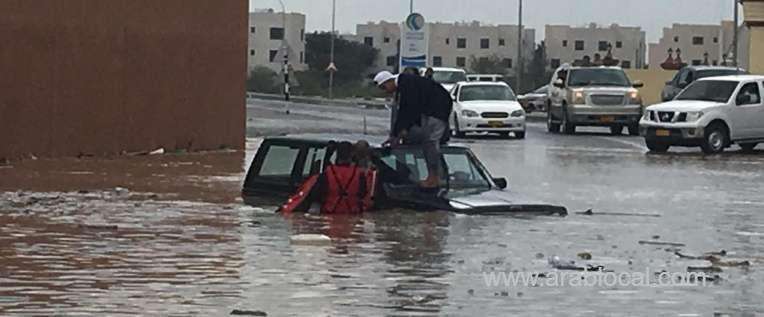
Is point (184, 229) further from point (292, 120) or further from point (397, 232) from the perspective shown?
point (292, 120)

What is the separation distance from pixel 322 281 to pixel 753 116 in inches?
981

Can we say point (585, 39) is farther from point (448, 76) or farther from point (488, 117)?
point (488, 117)

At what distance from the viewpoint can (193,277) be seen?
1291 cm

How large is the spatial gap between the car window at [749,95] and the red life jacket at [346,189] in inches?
785

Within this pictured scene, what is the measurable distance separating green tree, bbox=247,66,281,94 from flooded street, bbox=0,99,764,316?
75.1 meters

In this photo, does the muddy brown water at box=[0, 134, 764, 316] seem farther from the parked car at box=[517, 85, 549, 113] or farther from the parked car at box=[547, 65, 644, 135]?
the parked car at box=[517, 85, 549, 113]

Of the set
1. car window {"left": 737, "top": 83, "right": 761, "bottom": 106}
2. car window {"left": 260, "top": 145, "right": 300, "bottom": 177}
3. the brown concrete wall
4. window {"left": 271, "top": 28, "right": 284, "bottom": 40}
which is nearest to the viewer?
car window {"left": 260, "top": 145, "right": 300, "bottom": 177}

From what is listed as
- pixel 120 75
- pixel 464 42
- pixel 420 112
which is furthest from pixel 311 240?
pixel 464 42

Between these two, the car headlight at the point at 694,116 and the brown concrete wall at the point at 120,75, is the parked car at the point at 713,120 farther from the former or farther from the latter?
the brown concrete wall at the point at 120,75

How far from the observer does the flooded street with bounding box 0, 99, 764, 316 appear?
1173cm

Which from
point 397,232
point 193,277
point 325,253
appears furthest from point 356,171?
point 193,277

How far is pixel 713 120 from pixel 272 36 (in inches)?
3634

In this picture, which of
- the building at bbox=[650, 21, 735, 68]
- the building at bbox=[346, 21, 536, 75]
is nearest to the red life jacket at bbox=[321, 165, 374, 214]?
the building at bbox=[346, 21, 536, 75]

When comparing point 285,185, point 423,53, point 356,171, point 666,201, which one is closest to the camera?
point 356,171
